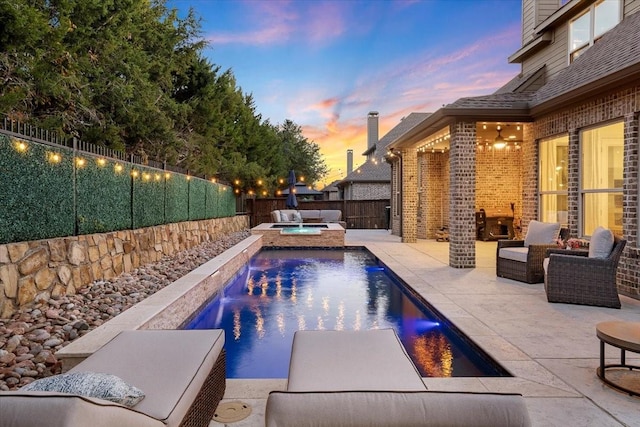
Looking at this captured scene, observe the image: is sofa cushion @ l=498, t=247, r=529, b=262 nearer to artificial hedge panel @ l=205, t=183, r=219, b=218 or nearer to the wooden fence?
artificial hedge panel @ l=205, t=183, r=219, b=218

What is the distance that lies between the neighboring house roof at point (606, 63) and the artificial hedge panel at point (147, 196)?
26.1 ft

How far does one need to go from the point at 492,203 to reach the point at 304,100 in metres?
16.9

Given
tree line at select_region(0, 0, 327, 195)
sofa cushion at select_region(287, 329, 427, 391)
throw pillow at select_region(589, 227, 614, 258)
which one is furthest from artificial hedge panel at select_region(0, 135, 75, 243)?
throw pillow at select_region(589, 227, 614, 258)

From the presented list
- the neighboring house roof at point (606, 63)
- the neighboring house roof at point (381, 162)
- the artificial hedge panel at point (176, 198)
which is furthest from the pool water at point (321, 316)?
the neighboring house roof at point (381, 162)

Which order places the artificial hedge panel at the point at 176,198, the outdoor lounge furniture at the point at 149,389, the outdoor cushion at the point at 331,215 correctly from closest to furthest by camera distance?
the outdoor lounge furniture at the point at 149,389, the artificial hedge panel at the point at 176,198, the outdoor cushion at the point at 331,215

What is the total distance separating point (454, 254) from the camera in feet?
28.5

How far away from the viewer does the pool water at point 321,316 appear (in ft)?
13.8

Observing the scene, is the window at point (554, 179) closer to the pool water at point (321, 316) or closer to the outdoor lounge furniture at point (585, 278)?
the outdoor lounge furniture at point (585, 278)

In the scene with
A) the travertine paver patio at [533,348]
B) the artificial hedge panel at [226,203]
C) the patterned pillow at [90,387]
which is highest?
the artificial hedge panel at [226,203]

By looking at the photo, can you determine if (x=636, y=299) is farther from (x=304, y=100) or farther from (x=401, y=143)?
(x=304, y=100)

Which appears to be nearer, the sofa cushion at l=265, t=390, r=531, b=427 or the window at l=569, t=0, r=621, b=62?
the sofa cushion at l=265, t=390, r=531, b=427

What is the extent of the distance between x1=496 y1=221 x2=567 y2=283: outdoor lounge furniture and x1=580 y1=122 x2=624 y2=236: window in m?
0.63

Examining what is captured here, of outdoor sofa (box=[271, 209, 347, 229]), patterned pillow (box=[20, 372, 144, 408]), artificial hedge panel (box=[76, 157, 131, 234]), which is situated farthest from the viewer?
outdoor sofa (box=[271, 209, 347, 229])

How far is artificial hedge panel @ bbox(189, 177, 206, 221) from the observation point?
39.2 feet
